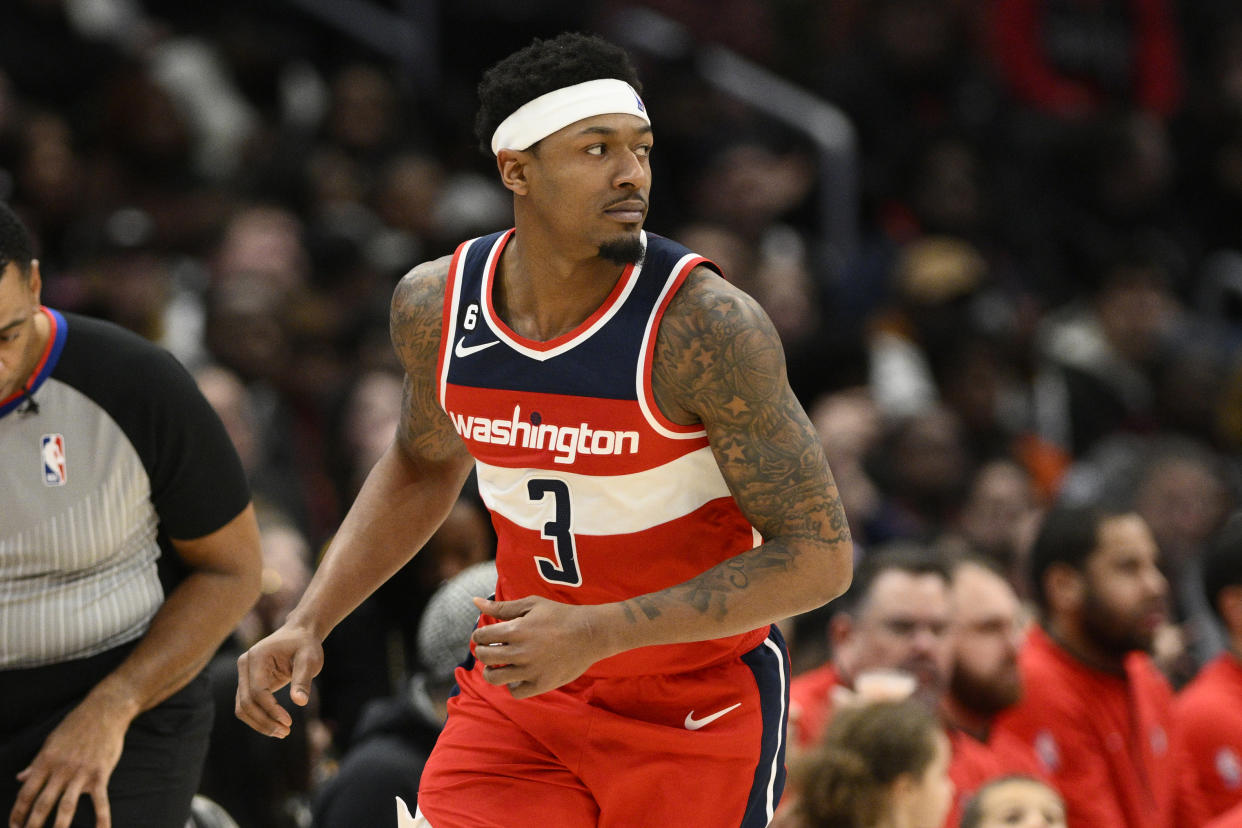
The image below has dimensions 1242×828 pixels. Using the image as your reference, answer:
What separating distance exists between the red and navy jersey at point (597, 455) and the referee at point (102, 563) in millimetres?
726

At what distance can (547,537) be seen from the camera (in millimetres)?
3590

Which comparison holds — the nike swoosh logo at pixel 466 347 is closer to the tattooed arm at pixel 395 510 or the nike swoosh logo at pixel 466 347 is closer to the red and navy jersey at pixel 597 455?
the red and navy jersey at pixel 597 455

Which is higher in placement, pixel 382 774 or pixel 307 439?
pixel 382 774

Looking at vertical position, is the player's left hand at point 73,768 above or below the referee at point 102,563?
below

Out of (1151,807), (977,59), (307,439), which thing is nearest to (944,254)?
(977,59)

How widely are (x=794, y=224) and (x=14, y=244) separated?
8.19 m

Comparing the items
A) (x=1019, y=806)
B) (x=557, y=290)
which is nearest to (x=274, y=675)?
(x=557, y=290)

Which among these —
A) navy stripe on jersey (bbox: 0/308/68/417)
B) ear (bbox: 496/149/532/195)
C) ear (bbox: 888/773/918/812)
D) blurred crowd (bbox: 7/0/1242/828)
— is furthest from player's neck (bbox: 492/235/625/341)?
blurred crowd (bbox: 7/0/1242/828)

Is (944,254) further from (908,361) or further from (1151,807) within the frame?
(1151,807)

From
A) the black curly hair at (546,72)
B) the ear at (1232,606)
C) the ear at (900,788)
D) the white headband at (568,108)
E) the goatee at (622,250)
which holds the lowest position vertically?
the ear at (1232,606)

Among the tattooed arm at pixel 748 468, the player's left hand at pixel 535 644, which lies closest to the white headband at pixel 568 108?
the tattooed arm at pixel 748 468

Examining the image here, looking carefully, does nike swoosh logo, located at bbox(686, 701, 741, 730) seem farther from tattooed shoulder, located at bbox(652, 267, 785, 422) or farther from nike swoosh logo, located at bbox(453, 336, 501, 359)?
nike swoosh logo, located at bbox(453, 336, 501, 359)

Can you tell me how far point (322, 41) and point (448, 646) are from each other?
734 centimetres

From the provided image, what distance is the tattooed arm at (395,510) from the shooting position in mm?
3607
